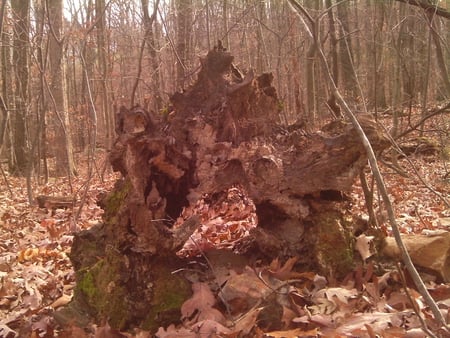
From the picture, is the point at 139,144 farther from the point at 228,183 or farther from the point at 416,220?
the point at 416,220

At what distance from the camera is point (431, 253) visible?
2.97m

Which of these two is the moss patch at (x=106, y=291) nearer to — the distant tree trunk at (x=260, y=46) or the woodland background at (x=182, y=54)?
the woodland background at (x=182, y=54)

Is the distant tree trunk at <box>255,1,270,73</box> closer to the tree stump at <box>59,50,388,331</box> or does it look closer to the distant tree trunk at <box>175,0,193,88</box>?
the distant tree trunk at <box>175,0,193,88</box>

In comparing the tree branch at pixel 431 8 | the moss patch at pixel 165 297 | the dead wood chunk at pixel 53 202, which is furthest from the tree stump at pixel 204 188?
the dead wood chunk at pixel 53 202

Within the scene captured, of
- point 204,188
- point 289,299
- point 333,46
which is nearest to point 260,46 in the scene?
point 333,46

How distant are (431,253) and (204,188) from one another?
1590 mm

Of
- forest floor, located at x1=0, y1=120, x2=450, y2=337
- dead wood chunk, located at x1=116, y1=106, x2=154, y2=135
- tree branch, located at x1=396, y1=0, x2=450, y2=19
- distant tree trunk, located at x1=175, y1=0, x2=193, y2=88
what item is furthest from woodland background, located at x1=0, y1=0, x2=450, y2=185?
dead wood chunk, located at x1=116, y1=106, x2=154, y2=135

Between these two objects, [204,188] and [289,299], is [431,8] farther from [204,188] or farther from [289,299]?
[289,299]

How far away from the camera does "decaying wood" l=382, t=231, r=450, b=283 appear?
2910 millimetres

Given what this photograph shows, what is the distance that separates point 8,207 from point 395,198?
6388 mm

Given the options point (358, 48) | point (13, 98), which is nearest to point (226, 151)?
point (13, 98)

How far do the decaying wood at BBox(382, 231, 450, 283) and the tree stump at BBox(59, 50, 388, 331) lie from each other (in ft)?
1.45

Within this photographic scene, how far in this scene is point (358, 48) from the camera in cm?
2148

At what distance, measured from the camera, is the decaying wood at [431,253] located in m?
2.91
